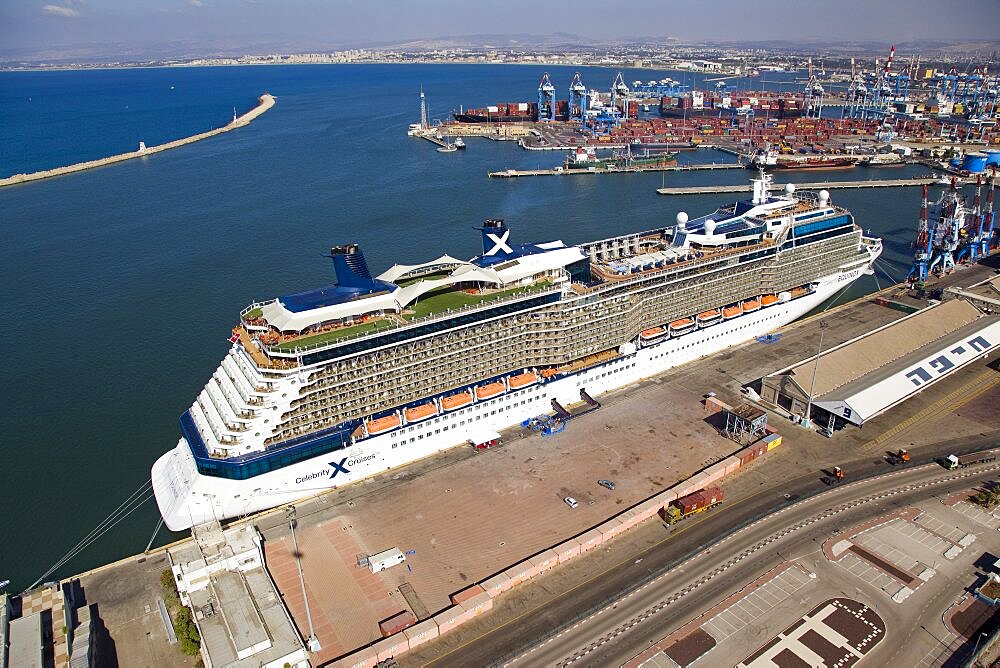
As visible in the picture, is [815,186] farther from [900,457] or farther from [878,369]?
[900,457]

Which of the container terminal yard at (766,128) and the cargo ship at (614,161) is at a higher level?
the container terminal yard at (766,128)

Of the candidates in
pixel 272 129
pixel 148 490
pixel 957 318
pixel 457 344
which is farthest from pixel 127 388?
pixel 272 129

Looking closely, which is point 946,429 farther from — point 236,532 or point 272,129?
point 272,129

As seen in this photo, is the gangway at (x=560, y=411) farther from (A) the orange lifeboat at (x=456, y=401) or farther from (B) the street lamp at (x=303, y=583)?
(B) the street lamp at (x=303, y=583)

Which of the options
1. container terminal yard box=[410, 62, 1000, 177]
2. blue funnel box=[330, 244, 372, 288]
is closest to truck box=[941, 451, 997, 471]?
blue funnel box=[330, 244, 372, 288]

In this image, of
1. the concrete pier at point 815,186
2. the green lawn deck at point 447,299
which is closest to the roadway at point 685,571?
the green lawn deck at point 447,299

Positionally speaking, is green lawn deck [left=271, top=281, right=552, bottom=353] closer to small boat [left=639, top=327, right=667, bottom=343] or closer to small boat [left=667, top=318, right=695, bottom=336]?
small boat [left=639, top=327, right=667, bottom=343]
